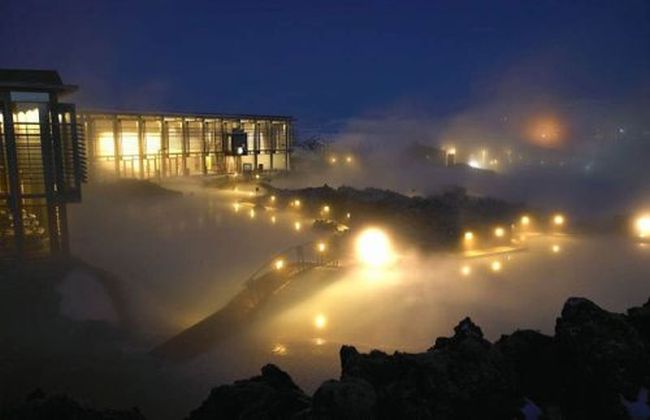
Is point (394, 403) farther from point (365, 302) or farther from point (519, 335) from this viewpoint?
point (365, 302)

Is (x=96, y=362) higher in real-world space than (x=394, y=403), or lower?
lower

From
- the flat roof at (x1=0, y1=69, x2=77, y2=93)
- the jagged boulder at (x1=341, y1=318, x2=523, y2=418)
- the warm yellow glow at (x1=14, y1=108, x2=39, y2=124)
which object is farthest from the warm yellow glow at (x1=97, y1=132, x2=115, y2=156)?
the jagged boulder at (x1=341, y1=318, x2=523, y2=418)

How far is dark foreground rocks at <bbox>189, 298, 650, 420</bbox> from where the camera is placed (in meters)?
8.93

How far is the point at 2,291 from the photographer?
19797 millimetres

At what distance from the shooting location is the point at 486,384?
9.86 metres

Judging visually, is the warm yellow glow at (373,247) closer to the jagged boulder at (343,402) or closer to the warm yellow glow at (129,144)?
the jagged boulder at (343,402)

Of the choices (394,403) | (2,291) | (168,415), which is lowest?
(168,415)

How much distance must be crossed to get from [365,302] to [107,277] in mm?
11901

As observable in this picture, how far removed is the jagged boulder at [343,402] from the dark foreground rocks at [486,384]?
0.05 ft

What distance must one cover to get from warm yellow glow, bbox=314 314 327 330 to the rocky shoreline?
9.08 m

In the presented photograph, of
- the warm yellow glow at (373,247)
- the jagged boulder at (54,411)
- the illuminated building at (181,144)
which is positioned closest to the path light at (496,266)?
the warm yellow glow at (373,247)

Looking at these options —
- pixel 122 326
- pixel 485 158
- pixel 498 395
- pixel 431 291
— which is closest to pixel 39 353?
pixel 122 326

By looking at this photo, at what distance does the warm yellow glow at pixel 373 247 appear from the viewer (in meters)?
31.5

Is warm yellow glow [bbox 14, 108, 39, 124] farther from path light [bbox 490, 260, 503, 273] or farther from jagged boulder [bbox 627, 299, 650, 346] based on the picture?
path light [bbox 490, 260, 503, 273]
